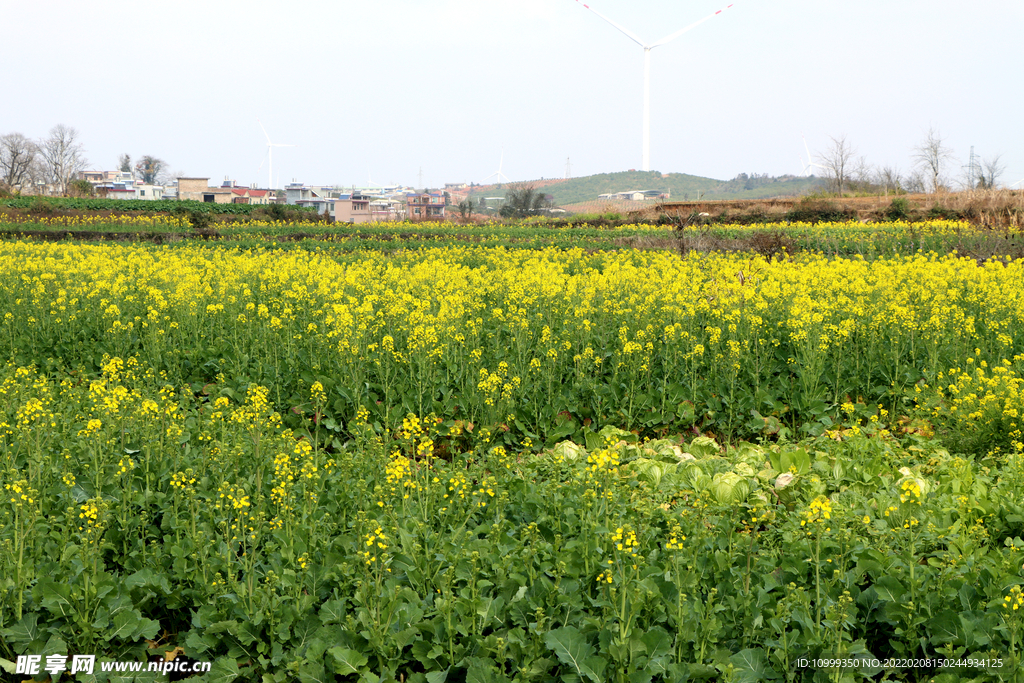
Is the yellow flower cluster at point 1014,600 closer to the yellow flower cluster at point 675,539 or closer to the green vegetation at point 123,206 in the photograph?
the yellow flower cluster at point 675,539

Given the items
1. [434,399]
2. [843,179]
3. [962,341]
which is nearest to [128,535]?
[434,399]

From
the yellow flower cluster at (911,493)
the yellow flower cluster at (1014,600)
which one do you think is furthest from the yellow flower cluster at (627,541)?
the yellow flower cluster at (1014,600)

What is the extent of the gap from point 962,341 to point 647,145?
41.4 meters

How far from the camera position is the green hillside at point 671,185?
162 m

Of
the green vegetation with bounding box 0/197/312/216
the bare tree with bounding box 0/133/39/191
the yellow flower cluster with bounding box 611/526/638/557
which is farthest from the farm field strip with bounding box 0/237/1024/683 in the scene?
the bare tree with bounding box 0/133/39/191

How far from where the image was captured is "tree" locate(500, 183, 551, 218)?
→ 241 ft

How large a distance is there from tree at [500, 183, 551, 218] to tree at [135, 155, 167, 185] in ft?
416

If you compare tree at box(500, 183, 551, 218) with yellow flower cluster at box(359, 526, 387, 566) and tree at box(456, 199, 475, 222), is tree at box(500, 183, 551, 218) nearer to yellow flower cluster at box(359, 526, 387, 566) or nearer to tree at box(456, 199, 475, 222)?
tree at box(456, 199, 475, 222)

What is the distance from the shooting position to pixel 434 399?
7500mm

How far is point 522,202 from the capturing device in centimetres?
7512

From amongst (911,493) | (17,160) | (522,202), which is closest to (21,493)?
(911,493)

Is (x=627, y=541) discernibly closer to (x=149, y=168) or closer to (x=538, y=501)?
(x=538, y=501)

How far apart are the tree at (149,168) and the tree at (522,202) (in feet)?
416

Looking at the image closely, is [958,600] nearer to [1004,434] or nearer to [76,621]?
[1004,434]
